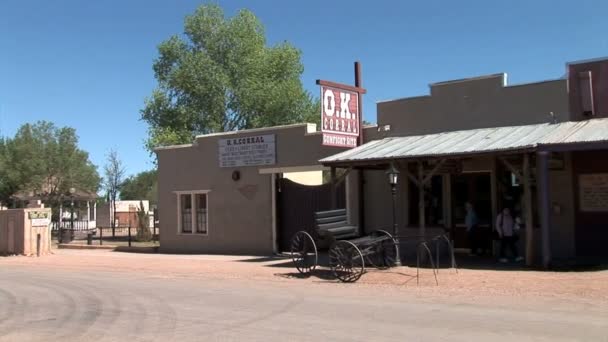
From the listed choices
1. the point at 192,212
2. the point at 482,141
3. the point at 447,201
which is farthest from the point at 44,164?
the point at 482,141

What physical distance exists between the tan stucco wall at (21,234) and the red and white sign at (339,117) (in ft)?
47.2

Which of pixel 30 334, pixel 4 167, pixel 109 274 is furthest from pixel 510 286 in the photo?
pixel 4 167

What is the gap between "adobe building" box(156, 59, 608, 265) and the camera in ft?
53.8

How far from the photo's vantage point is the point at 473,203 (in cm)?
1903

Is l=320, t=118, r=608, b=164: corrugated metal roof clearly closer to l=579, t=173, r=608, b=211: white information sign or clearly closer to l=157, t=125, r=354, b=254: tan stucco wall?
l=579, t=173, r=608, b=211: white information sign

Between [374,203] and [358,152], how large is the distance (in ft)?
8.45

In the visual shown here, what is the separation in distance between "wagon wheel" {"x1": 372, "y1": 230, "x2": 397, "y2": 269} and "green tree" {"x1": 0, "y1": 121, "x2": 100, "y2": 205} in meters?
36.3

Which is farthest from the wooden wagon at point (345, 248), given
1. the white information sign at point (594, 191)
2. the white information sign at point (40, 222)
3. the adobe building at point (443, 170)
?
the white information sign at point (40, 222)

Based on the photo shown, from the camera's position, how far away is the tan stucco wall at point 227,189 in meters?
22.5

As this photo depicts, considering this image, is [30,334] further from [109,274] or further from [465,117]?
[465,117]

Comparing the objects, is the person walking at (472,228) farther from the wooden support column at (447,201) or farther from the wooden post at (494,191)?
the wooden support column at (447,201)

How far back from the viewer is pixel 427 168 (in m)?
19.5

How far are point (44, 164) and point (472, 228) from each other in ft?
126

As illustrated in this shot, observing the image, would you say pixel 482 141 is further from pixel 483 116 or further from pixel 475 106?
pixel 475 106
